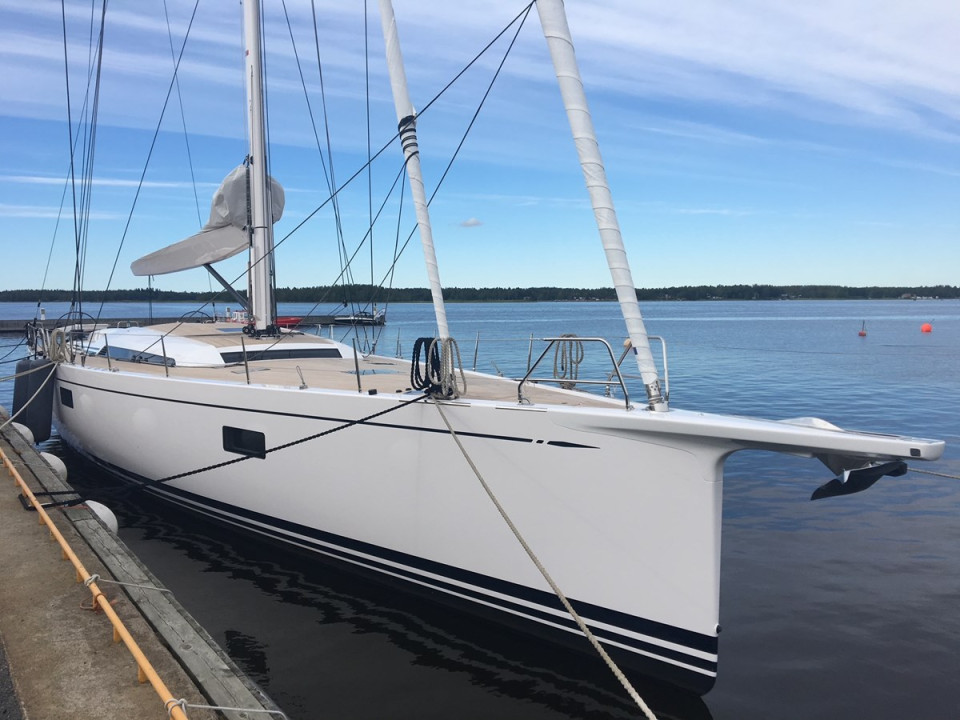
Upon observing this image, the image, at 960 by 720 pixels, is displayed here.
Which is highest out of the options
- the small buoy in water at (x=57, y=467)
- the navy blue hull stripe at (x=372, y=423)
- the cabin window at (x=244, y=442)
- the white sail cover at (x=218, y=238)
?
the white sail cover at (x=218, y=238)

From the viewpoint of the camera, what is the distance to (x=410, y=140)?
6629mm

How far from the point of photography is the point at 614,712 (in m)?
5.05

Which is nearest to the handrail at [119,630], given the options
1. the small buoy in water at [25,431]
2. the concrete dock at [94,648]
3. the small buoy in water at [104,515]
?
the concrete dock at [94,648]

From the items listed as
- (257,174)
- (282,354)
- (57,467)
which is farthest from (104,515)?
(257,174)

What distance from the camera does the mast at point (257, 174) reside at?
10484 millimetres

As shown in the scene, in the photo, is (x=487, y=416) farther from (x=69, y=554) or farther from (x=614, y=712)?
(x=69, y=554)

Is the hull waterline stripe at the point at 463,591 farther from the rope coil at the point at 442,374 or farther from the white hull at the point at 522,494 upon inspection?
the rope coil at the point at 442,374

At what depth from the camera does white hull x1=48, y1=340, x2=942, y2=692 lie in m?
4.91

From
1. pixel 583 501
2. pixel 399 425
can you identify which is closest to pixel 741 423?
pixel 583 501

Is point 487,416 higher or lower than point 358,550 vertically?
higher

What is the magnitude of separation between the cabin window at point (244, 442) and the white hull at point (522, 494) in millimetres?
87

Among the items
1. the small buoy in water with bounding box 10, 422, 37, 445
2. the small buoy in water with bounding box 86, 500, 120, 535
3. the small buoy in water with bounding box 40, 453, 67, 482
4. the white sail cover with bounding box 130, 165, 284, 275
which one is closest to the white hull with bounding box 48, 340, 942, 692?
the small buoy in water with bounding box 86, 500, 120, 535

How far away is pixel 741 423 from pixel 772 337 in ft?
152

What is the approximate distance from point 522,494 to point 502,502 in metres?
0.21
